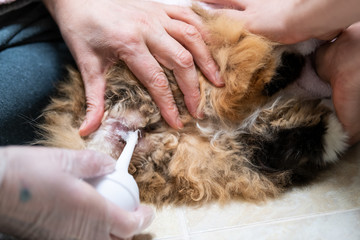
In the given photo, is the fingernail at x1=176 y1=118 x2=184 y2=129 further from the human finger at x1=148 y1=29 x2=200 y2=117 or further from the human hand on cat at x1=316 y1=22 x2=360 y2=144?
the human hand on cat at x1=316 y1=22 x2=360 y2=144

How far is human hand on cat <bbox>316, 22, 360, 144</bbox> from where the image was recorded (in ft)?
3.57

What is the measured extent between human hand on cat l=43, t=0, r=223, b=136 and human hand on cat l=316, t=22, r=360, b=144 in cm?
41

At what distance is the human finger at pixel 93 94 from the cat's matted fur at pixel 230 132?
0.03m

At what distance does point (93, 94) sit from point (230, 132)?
0.54m

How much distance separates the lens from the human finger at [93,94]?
3.76 feet

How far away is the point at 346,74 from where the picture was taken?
43.5 inches

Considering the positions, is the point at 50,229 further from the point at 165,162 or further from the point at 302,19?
the point at 302,19

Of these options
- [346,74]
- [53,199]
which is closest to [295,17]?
[346,74]

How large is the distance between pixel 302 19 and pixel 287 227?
0.70 metres

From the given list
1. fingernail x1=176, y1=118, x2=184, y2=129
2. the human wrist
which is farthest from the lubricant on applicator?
fingernail x1=176, y1=118, x2=184, y2=129

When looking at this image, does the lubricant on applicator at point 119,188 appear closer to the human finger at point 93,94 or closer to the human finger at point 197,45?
the human finger at point 93,94

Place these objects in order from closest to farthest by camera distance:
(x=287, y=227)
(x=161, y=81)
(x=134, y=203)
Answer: (x=134, y=203)
(x=287, y=227)
(x=161, y=81)

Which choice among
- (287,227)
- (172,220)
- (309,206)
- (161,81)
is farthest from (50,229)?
(309,206)

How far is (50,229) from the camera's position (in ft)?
2.47
